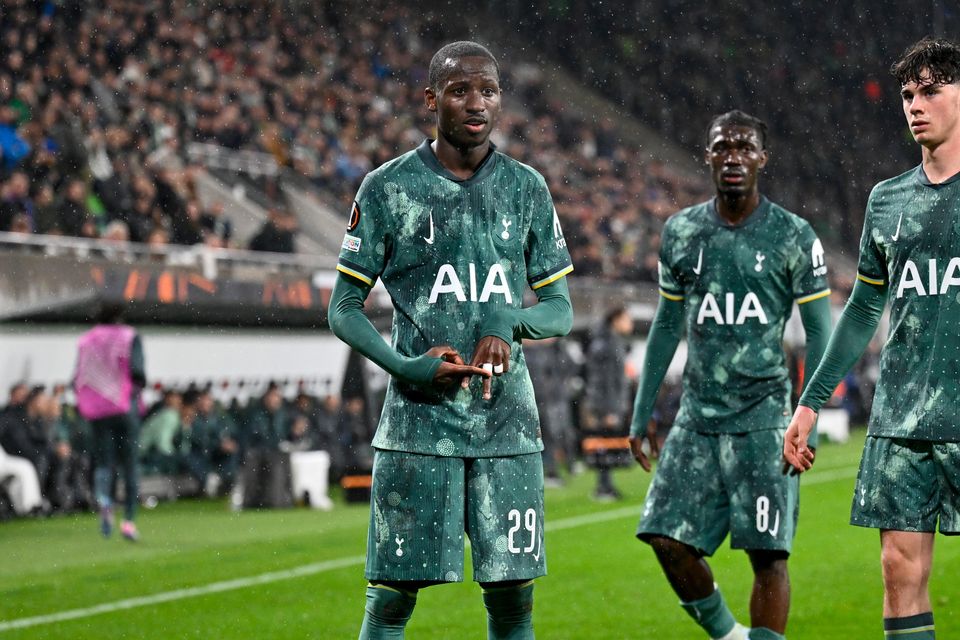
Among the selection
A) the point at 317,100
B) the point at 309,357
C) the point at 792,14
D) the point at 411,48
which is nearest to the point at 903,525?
the point at 309,357

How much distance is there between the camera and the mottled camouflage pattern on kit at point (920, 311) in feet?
13.9

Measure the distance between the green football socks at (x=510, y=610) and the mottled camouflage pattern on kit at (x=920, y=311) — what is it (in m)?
1.13

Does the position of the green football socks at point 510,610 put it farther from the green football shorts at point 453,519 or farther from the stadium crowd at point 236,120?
the stadium crowd at point 236,120

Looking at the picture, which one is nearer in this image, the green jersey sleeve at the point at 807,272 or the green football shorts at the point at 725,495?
the green football shorts at the point at 725,495

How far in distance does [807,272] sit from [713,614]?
1.34 m

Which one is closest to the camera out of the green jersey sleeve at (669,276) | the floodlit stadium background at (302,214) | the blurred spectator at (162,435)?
the green jersey sleeve at (669,276)

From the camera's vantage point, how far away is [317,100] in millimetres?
23438

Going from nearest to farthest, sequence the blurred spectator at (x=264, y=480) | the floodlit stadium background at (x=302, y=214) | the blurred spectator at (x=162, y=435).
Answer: the floodlit stadium background at (x=302, y=214) < the blurred spectator at (x=264, y=480) < the blurred spectator at (x=162, y=435)

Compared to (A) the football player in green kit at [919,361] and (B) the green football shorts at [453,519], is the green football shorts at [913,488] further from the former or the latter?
(B) the green football shorts at [453,519]

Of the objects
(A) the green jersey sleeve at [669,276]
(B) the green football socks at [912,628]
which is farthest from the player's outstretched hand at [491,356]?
(A) the green jersey sleeve at [669,276]

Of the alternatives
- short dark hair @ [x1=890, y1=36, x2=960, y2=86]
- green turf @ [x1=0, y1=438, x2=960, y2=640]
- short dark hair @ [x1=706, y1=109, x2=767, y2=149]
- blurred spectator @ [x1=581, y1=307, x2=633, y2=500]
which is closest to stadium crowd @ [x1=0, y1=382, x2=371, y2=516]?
green turf @ [x1=0, y1=438, x2=960, y2=640]

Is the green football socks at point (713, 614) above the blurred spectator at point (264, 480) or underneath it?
above

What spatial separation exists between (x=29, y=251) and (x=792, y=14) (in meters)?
30.3

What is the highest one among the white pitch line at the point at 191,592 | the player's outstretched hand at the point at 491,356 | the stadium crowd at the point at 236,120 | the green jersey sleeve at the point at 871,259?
the stadium crowd at the point at 236,120
